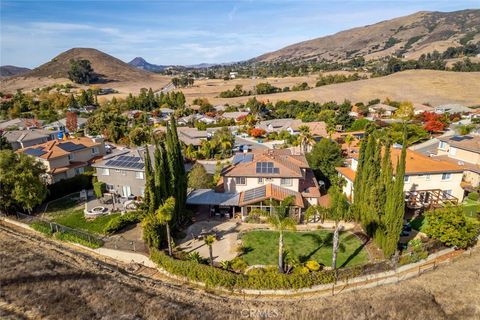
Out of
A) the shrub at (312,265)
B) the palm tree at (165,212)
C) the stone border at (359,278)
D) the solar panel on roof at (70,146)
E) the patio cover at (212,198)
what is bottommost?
the stone border at (359,278)

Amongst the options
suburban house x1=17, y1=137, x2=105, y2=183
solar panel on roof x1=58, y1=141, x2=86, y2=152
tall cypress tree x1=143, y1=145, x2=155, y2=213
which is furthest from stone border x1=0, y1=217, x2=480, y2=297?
solar panel on roof x1=58, y1=141, x2=86, y2=152

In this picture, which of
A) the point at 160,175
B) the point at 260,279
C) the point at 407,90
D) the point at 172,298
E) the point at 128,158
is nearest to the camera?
the point at 172,298

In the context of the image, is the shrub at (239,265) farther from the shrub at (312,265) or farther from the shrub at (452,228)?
the shrub at (452,228)

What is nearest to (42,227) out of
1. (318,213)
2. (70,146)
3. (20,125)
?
(70,146)

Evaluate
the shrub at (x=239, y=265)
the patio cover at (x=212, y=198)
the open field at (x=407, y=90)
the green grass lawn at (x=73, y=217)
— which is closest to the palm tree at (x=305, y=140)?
the patio cover at (x=212, y=198)

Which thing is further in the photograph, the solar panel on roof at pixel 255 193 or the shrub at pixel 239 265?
the solar panel on roof at pixel 255 193

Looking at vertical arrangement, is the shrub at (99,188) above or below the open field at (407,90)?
below

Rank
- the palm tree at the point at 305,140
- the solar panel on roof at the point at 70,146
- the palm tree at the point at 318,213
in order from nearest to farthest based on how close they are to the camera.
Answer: the palm tree at the point at 318,213
the solar panel on roof at the point at 70,146
the palm tree at the point at 305,140

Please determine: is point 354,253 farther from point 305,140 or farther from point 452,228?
point 305,140
